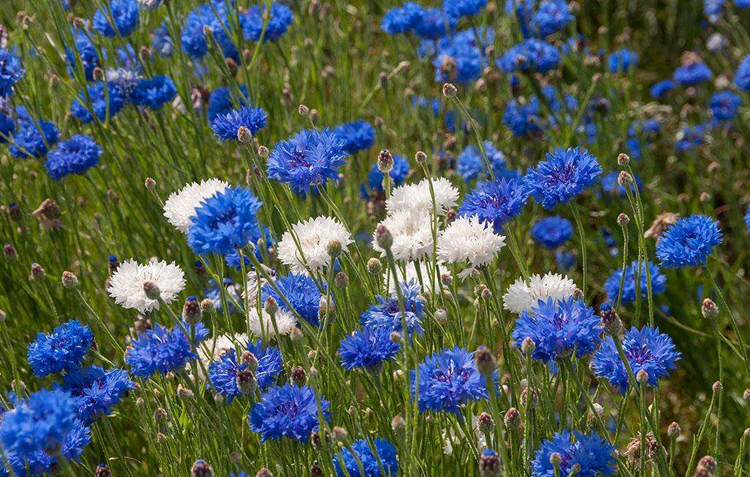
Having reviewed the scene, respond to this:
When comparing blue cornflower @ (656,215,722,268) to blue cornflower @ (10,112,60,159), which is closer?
blue cornflower @ (656,215,722,268)

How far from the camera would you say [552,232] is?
333 cm

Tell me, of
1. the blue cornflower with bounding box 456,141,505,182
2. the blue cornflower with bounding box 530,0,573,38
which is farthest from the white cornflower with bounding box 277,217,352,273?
the blue cornflower with bounding box 530,0,573,38

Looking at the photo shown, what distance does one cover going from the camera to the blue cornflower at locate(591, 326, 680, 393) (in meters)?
1.90

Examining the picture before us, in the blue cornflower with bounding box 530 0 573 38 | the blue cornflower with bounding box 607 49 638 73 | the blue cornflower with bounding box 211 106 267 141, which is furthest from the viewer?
the blue cornflower with bounding box 607 49 638 73

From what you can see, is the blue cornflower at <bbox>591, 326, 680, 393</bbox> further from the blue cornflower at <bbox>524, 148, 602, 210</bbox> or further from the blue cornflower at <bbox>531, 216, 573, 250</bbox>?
the blue cornflower at <bbox>531, 216, 573, 250</bbox>

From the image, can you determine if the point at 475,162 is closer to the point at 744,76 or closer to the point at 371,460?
the point at 744,76

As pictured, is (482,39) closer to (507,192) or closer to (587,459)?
(507,192)

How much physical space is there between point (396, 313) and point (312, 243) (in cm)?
28

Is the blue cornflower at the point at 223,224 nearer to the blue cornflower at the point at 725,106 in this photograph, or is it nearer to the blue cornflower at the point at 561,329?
the blue cornflower at the point at 561,329

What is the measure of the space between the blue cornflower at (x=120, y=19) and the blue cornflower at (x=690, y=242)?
80.1 inches

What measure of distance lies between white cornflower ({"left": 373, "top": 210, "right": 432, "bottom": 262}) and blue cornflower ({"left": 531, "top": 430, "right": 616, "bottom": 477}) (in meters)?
0.54

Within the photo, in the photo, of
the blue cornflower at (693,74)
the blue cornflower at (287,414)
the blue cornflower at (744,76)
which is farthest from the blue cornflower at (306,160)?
the blue cornflower at (693,74)

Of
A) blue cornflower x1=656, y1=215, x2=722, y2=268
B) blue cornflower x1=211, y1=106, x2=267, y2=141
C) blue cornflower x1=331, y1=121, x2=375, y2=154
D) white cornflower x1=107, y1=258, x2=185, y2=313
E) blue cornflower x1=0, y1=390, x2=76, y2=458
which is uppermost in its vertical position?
blue cornflower x1=331, y1=121, x2=375, y2=154

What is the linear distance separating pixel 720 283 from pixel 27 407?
2.98 meters
